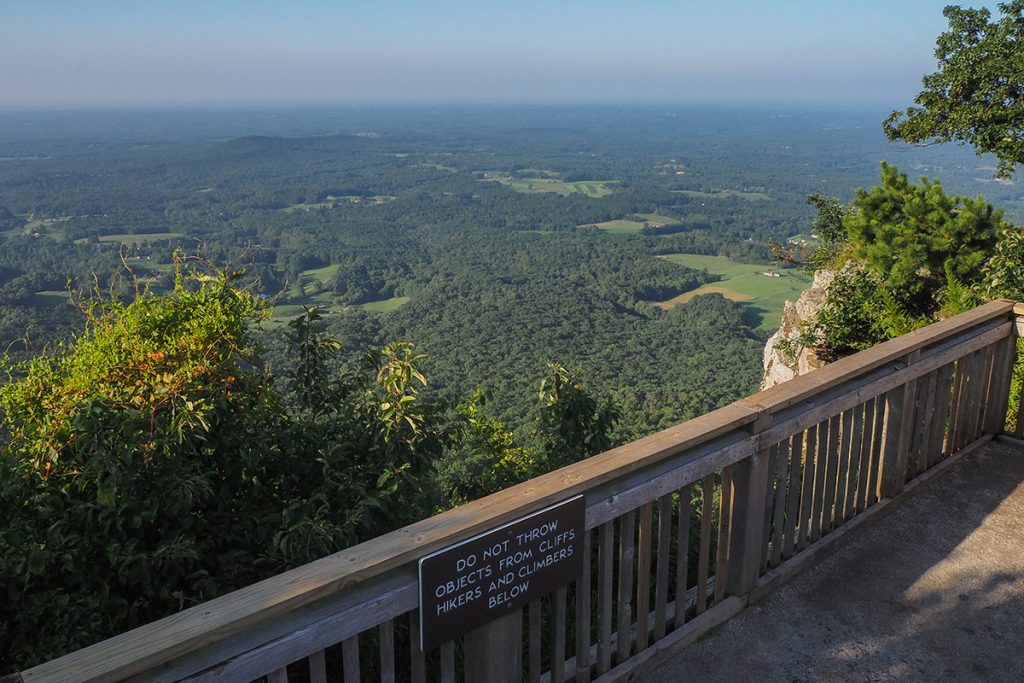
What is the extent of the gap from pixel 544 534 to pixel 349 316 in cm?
6000

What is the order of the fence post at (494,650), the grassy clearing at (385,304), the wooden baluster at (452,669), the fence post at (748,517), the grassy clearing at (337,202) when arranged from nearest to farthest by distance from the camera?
the wooden baluster at (452,669), the fence post at (494,650), the fence post at (748,517), the grassy clearing at (385,304), the grassy clearing at (337,202)

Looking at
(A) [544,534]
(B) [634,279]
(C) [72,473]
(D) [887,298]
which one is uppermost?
(A) [544,534]

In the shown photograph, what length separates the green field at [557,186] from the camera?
525 feet

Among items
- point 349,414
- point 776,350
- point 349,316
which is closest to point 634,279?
point 349,316

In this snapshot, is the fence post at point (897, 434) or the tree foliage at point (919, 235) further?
the tree foliage at point (919, 235)

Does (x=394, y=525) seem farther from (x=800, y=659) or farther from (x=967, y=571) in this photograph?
(x=967, y=571)

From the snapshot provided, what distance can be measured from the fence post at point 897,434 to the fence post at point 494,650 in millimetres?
2228

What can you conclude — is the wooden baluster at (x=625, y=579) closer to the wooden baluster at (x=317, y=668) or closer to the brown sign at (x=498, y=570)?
the brown sign at (x=498, y=570)

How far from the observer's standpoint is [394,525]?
4016 millimetres

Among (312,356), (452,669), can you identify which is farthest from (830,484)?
(312,356)

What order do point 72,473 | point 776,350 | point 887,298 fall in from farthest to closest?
1. point 776,350
2. point 887,298
3. point 72,473

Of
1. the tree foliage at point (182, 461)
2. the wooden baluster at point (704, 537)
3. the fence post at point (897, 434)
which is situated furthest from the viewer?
the fence post at point (897, 434)

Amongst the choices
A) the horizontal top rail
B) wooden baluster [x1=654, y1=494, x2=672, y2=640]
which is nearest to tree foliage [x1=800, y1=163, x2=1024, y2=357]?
the horizontal top rail

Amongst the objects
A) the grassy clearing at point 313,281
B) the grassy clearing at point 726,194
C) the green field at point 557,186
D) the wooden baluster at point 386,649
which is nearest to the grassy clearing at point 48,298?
the grassy clearing at point 313,281
